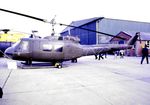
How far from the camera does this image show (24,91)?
5.77 m

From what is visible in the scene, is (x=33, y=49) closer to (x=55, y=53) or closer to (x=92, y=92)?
(x=55, y=53)

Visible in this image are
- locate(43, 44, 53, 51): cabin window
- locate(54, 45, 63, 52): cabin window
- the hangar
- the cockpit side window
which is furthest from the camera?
the hangar

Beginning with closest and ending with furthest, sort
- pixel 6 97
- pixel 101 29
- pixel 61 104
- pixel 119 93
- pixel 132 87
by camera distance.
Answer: pixel 61 104
pixel 6 97
pixel 119 93
pixel 132 87
pixel 101 29

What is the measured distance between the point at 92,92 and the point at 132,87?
168 centimetres

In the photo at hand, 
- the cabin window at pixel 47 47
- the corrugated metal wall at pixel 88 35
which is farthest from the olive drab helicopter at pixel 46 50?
the corrugated metal wall at pixel 88 35

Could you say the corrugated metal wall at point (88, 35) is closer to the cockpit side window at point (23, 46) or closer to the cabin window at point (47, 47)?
the cabin window at point (47, 47)

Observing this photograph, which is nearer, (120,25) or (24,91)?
(24,91)

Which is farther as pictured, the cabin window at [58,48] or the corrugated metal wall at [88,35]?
the corrugated metal wall at [88,35]

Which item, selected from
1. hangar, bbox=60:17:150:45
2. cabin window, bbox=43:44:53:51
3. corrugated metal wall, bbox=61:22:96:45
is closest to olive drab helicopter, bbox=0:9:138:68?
cabin window, bbox=43:44:53:51

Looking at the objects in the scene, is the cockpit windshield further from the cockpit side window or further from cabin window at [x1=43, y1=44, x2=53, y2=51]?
cabin window at [x1=43, y1=44, x2=53, y2=51]

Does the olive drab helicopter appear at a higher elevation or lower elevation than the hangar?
lower

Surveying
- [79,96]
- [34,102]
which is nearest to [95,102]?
[79,96]

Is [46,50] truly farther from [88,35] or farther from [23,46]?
[88,35]

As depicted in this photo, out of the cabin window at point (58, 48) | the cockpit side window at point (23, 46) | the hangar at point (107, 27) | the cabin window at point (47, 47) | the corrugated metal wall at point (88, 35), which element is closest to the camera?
the cockpit side window at point (23, 46)
